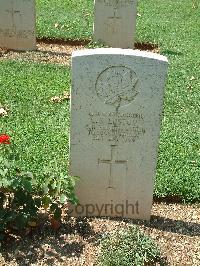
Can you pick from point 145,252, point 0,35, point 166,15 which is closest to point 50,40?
point 0,35

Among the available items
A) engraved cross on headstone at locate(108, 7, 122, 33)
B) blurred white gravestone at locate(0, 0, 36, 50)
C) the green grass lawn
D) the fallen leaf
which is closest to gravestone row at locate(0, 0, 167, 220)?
the fallen leaf

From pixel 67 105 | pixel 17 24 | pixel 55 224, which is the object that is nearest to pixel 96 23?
pixel 17 24

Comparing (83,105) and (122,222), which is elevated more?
(83,105)

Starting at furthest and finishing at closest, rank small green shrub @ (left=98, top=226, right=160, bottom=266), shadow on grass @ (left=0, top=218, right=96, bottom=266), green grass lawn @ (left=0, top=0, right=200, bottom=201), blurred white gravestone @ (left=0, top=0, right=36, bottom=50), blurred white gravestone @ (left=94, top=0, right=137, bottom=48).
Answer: blurred white gravestone @ (left=94, top=0, right=137, bottom=48), blurred white gravestone @ (left=0, top=0, right=36, bottom=50), green grass lawn @ (left=0, top=0, right=200, bottom=201), shadow on grass @ (left=0, top=218, right=96, bottom=266), small green shrub @ (left=98, top=226, right=160, bottom=266)

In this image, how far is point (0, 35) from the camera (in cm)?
948

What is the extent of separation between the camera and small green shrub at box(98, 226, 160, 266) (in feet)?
12.1

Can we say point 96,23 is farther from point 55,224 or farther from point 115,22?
point 55,224

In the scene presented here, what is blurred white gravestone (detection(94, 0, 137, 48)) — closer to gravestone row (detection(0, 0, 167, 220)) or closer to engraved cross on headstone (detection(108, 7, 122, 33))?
engraved cross on headstone (detection(108, 7, 122, 33))

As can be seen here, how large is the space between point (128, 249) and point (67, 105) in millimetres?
3465

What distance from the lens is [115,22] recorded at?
9.86 m

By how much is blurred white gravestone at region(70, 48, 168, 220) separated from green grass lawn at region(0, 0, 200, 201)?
0.39 meters

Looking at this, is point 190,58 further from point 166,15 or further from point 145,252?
point 145,252

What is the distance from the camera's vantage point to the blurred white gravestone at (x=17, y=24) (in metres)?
9.15

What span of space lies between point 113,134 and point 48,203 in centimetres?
81
